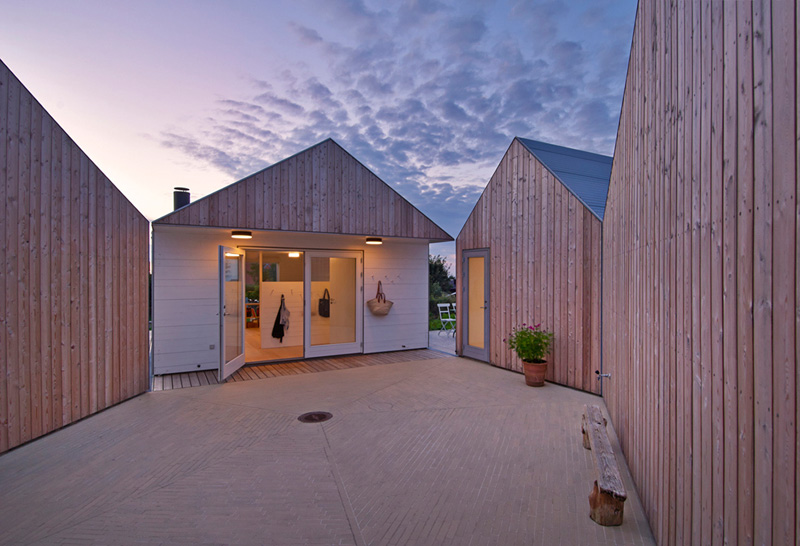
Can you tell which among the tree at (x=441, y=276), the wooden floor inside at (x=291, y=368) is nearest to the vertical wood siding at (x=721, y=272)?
the wooden floor inside at (x=291, y=368)

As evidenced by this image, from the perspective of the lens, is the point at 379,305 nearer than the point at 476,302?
No

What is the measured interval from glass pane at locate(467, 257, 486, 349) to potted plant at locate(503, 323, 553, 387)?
5.29ft

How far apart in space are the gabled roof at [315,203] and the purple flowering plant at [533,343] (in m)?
2.82

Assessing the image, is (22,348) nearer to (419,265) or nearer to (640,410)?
(640,410)

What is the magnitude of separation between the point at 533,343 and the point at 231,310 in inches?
195

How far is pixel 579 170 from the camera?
23.7 ft

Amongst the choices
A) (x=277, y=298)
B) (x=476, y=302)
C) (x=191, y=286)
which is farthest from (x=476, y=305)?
(x=191, y=286)

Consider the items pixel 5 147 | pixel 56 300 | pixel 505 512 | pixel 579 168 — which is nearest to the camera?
pixel 505 512

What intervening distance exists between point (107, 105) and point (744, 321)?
878 cm

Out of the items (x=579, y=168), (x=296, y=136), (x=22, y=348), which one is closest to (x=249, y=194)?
(x=22, y=348)

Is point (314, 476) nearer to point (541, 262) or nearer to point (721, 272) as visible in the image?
point (721, 272)

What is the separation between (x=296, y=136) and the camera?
1249cm

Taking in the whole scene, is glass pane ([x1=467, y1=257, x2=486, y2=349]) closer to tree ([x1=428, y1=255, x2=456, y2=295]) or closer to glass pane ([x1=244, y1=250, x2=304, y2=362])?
glass pane ([x1=244, y1=250, x2=304, y2=362])

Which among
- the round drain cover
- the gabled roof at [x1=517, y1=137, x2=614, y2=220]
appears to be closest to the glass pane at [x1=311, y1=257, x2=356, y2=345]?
the round drain cover
